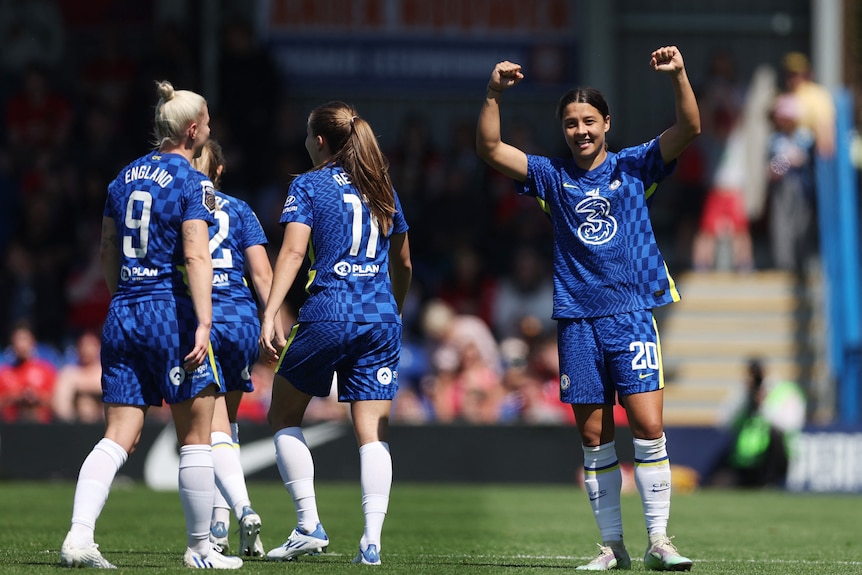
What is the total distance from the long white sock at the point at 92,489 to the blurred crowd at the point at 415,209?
8823mm

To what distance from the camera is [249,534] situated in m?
7.25

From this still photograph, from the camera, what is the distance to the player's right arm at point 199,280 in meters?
6.17

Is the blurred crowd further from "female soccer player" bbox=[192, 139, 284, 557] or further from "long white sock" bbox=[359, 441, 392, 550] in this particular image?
"long white sock" bbox=[359, 441, 392, 550]

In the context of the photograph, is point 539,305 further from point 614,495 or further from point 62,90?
point 614,495

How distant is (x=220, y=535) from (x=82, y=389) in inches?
315

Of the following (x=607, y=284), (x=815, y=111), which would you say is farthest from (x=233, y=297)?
(x=815, y=111)

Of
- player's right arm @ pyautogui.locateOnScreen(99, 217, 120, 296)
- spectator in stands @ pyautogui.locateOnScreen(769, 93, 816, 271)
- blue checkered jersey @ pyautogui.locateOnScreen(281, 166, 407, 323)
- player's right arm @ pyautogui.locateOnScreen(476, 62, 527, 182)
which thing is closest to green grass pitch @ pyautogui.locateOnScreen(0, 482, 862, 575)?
blue checkered jersey @ pyautogui.locateOnScreen(281, 166, 407, 323)

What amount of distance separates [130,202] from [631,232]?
2195 millimetres

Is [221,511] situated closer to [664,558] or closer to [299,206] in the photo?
[299,206]

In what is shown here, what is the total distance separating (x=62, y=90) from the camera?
19672mm

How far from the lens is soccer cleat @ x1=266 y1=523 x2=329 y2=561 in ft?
22.7

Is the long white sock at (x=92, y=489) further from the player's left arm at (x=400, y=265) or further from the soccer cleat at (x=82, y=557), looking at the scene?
the player's left arm at (x=400, y=265)

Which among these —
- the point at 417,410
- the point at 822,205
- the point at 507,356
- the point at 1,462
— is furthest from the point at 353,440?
the point at 822,205

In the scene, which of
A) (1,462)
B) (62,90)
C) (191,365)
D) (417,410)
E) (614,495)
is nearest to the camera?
(191,365)
